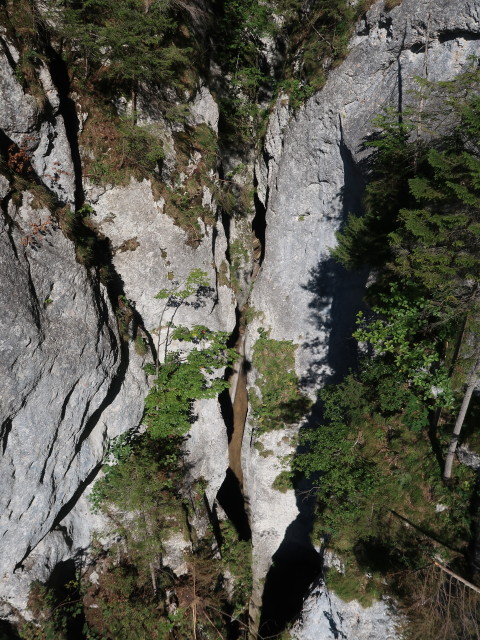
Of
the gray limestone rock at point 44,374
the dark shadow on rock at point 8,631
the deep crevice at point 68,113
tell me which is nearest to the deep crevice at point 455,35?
the deep crevice at point 68,113

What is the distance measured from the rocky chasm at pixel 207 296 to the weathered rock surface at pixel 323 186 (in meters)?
0.04

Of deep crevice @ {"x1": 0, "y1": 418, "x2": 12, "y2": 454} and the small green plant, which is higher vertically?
deep crevice @ {"x1": 0, "y1": 418, "x2": 12, "y2": 454}

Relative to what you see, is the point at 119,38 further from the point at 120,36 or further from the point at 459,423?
the point at 459,423

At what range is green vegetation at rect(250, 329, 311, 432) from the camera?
493 inches

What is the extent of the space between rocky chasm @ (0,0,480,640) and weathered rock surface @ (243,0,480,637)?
4 centimetres

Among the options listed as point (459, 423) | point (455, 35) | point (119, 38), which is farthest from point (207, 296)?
point (455, 35)

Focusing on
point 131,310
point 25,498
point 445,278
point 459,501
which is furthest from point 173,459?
point 445,278

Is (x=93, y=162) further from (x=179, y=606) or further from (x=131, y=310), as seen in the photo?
(x=179, y=606)

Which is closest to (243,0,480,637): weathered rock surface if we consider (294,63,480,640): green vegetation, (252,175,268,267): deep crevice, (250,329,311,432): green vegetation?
(250,329,311,432): green vegetation

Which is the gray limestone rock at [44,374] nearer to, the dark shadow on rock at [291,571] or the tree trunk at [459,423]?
the dark shadow on rock at [291,571]

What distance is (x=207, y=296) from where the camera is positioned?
11203 mm

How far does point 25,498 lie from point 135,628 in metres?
4.70

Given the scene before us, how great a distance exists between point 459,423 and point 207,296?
7.38m

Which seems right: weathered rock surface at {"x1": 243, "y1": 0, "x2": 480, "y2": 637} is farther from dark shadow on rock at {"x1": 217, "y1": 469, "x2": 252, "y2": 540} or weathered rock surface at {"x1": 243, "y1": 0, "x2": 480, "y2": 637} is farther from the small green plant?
dark shadow on rock at {"x1": 217, "y1": 469, "x2": 252, "y2": 540}
